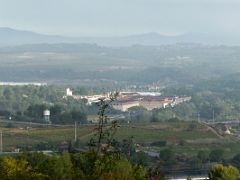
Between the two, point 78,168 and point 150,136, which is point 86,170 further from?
point 150,136

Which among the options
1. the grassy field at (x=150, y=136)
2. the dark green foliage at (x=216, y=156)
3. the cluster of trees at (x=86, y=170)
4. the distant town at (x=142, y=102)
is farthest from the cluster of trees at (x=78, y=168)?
the distant town at (x=142, y=102)

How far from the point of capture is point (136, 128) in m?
47.0

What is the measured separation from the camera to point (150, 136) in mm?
44219

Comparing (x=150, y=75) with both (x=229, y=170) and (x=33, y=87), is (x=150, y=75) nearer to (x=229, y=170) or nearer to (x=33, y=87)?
(x=33, y=87)

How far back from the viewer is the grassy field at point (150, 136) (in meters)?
40.4

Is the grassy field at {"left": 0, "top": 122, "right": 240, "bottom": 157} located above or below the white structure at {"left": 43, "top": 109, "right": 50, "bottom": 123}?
below

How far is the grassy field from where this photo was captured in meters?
40.4

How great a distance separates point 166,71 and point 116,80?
10623mm

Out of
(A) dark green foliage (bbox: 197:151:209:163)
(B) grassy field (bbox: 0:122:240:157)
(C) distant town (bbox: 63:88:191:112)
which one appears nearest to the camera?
(A) dark green foliage (bbox: 197:151:209:163)

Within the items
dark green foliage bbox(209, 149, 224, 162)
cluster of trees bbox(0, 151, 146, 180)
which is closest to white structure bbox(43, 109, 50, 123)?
dark green foliage bbox(209, 149, 224, 162)

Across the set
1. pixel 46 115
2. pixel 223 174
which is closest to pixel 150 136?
pixel 46 115

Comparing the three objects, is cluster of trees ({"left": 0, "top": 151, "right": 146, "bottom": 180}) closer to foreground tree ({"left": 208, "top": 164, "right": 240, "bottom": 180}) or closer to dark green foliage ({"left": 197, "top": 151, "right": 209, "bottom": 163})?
foreground tree ({"left": 208, "top": 164, "right": 240, "bottom": 180})

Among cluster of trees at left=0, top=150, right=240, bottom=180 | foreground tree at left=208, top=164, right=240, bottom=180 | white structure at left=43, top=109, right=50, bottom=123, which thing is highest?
white structure at left=43, top=109, right=50, bottom=123

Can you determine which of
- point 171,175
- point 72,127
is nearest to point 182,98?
point 72,127
